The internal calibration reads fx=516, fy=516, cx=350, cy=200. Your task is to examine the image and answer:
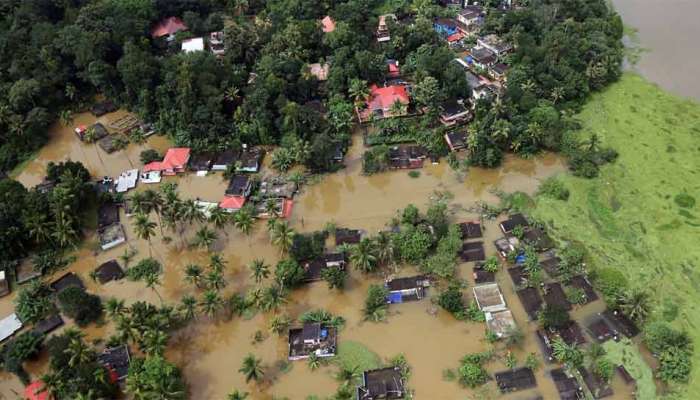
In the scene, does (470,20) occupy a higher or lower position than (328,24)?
lower

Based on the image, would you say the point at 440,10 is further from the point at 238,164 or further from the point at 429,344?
the point at 429,344

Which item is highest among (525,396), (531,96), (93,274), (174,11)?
(174,11)

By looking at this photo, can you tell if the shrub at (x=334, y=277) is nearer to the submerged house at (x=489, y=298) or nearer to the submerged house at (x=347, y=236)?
the submerged house at (x=347, y=236)

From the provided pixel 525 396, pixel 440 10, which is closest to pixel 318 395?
pixel 525 396

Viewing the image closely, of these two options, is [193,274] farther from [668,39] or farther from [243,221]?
[668,39]

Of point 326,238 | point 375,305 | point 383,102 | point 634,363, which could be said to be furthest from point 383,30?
point 634,363
